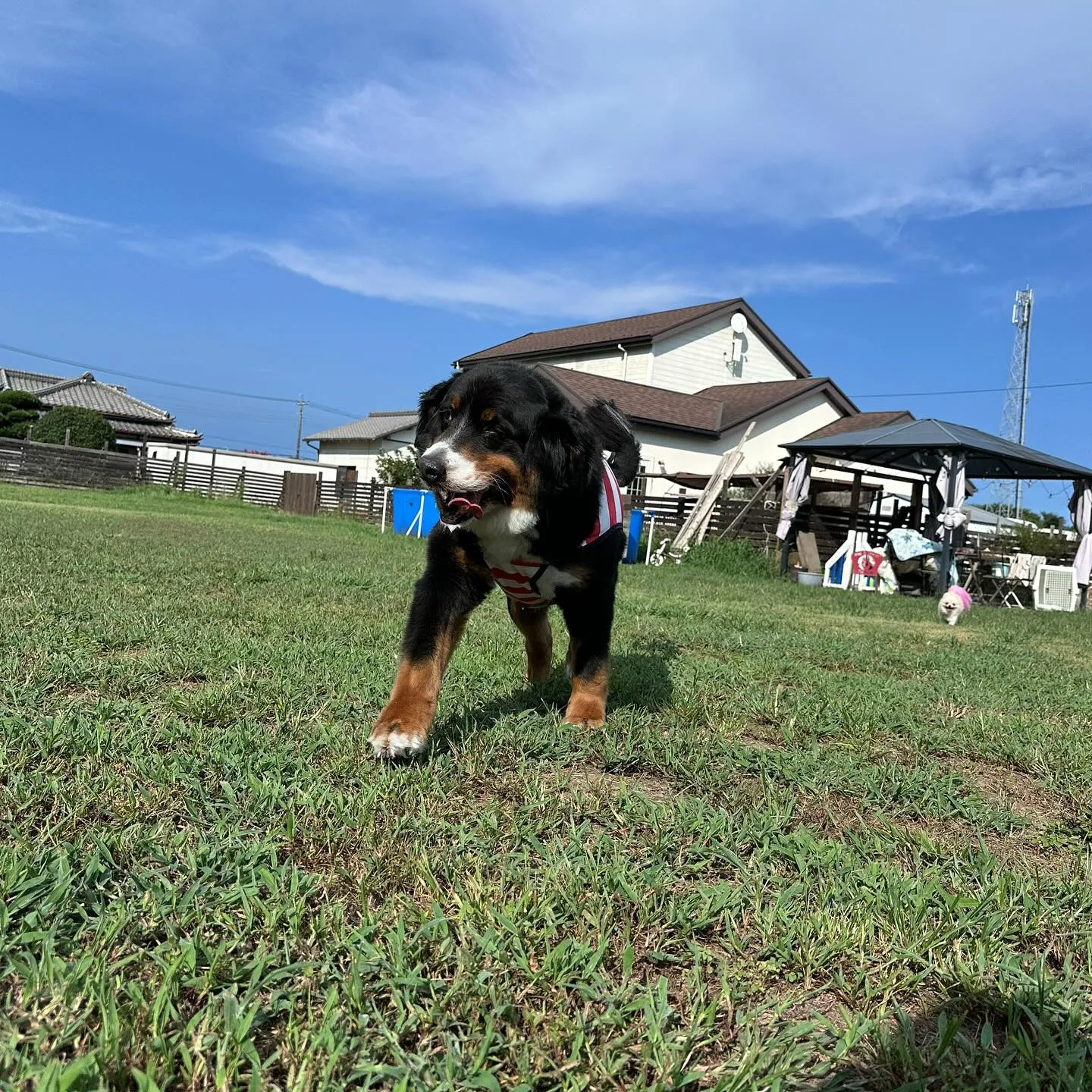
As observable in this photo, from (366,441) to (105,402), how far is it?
25552 mm

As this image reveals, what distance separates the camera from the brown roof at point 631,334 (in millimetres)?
30219

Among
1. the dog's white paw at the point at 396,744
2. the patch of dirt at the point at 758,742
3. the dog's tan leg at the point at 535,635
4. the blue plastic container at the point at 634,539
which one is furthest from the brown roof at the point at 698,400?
the dog's white paw at the point at 396,744

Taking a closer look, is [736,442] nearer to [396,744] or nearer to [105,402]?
[396,744]

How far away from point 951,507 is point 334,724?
578 inches

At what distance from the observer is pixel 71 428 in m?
37.2

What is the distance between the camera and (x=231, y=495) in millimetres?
33562

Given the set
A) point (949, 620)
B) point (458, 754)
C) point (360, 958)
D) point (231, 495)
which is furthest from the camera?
point (231, 495)

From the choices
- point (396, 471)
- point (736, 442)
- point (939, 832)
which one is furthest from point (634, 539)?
point (396, 471)

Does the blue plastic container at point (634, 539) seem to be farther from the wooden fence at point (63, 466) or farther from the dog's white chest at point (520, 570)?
the wooden fence at point (63, 466)

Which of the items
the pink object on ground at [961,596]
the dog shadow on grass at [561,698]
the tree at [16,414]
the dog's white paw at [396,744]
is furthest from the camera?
the tree at [16,414]

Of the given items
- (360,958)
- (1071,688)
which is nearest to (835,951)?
(360,958)

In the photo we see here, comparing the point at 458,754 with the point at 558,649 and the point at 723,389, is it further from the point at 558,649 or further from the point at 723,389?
the point at 723,389

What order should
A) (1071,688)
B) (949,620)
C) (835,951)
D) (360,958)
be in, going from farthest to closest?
(949,620) → (1071,688) → (835,951) → (360,958)

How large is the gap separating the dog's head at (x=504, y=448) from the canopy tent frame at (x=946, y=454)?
13.9 metres
